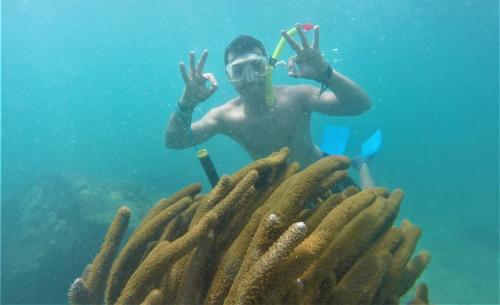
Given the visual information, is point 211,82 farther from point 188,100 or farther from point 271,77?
point 271,77

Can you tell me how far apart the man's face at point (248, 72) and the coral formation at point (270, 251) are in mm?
3313

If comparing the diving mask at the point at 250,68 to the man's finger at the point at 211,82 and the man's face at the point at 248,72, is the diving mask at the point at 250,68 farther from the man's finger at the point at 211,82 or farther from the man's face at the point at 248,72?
the man's finger at the point at 211,82

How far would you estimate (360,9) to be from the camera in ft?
179

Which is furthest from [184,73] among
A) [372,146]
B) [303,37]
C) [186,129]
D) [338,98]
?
[372,146]

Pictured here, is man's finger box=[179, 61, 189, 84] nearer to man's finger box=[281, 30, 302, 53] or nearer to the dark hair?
man's finger box=[281, 30, 302, 53]

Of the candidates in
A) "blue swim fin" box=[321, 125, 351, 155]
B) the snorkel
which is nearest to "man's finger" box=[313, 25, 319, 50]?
the snorkel

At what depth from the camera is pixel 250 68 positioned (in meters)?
5.21

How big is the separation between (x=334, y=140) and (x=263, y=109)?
57.8 inches

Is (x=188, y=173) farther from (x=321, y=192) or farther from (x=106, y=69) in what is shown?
(x=106, y=69)

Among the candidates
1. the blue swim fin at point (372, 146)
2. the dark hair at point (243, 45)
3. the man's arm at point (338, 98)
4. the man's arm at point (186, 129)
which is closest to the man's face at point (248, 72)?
the dark hair at point (243, 45)

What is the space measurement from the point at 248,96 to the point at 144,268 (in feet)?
14.5

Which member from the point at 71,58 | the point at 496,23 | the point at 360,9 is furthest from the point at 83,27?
the point at 496,23

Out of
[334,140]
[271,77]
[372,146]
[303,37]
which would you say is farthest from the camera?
[372,146]

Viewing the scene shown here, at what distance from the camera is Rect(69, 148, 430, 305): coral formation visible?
1.21m
